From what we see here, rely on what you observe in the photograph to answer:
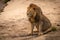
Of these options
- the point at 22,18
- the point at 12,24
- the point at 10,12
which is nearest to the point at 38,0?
the point at 10,12

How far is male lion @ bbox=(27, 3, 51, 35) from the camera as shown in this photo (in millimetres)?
5203

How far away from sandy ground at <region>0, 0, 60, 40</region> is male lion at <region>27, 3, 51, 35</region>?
24 cm

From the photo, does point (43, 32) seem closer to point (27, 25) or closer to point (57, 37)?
point (57, 37)

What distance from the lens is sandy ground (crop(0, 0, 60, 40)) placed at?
17.8ft

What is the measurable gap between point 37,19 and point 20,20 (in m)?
1.85

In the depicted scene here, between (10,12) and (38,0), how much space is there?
2158 mm

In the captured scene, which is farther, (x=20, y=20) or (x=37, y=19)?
(x=20, y=20)

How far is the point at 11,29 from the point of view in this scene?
20.2 ft

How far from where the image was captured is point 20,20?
7.06 m

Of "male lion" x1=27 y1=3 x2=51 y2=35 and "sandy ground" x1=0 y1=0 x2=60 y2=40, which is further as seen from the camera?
"sandy ground" x1=0 y1=0 x2=60 y2=40

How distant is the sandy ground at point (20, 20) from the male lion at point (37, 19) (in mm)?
236

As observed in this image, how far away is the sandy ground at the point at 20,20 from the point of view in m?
5.43

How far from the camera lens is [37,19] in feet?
17.4

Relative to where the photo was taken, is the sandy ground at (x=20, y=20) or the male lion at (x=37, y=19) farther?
the sandy ground at (x=20, y=20)
